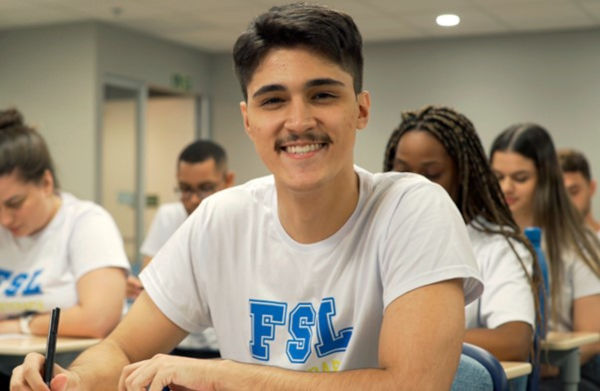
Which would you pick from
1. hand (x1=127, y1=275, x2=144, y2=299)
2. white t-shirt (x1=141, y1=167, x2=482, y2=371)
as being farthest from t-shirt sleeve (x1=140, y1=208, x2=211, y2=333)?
hand (x1=127, y1=275, x2=144, y2=299)

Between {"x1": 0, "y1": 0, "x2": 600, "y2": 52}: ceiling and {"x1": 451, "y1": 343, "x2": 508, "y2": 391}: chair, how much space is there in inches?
223

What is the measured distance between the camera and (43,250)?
9.97 ft

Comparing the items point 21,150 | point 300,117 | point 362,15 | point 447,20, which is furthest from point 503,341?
point 447,20

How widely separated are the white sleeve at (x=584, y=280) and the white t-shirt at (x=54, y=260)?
1657mm

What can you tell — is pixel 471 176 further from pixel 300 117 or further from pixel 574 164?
pixel 574 164

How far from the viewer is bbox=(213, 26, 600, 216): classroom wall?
869 centimetres

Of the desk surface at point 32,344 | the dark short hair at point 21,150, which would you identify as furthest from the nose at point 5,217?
the desk surface at point 32,344

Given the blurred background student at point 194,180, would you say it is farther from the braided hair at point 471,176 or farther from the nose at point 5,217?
the braided hair at point 471,176

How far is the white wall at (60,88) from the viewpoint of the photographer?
8414 millimetres

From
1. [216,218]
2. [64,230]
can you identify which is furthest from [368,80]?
[216,218]

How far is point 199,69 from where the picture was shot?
1023 cm

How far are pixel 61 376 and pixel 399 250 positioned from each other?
64 centimetres

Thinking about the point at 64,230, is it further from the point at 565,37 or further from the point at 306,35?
the point at 565,37

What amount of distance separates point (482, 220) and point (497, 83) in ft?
22.2
